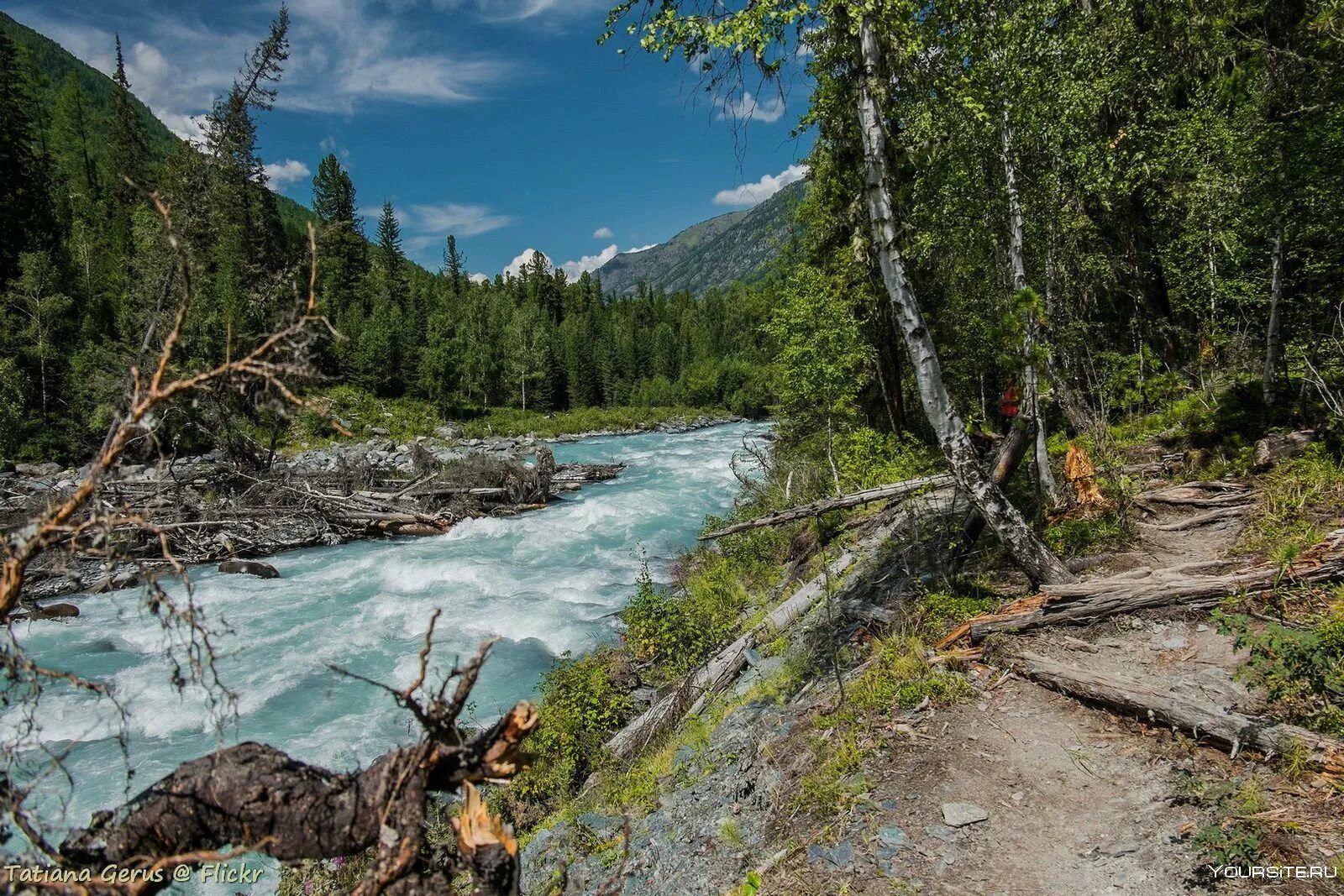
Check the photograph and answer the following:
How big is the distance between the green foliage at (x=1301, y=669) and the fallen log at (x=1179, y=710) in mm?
228

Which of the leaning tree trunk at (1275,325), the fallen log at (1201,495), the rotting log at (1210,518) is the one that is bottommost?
the rotting log at (1210,518)

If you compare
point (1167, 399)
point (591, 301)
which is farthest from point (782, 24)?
point (591, 301)

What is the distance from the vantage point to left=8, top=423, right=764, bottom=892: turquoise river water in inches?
328

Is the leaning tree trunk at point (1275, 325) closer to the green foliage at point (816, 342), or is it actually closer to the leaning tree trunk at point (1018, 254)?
the leaning tree trunk at point (1018, 254)

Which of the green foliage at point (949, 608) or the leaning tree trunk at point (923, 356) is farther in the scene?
the green foliage at point (949, 608)

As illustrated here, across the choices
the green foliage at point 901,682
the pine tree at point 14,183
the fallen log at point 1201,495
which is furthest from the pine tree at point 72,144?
the fallen log at point 1201,495

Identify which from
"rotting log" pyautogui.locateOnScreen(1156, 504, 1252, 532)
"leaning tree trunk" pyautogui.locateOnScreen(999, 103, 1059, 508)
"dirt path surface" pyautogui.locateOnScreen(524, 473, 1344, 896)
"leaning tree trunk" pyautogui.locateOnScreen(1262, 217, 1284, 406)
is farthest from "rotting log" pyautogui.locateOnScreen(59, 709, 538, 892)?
"leaning tree trunk" pyautogui.locateOnScreen(1262, 217, 1284, 406)

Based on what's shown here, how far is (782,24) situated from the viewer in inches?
201

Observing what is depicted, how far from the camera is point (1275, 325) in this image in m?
8.16

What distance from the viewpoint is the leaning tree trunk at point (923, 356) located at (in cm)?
546

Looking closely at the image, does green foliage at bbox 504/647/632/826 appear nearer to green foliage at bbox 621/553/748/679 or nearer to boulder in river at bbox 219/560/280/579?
green foliage at bbox 621/553/748/679

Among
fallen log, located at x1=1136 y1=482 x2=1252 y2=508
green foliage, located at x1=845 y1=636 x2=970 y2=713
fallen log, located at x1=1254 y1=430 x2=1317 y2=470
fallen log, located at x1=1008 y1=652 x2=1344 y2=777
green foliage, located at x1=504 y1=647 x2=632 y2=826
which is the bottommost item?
green foliage, located at x1=504 y1=647 x2=632 y2=826

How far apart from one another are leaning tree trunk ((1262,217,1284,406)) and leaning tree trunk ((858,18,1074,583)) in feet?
17.1

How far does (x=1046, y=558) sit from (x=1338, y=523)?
2.52 meters
